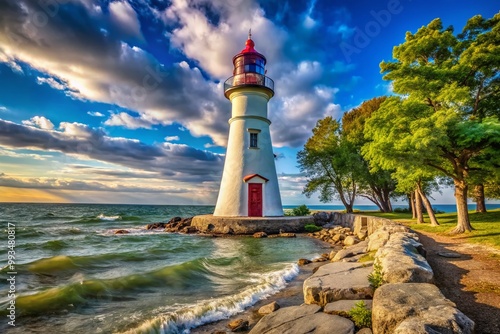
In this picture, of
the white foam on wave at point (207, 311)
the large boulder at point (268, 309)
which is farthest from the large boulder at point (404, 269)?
the white foam on wave at point (207, 311)

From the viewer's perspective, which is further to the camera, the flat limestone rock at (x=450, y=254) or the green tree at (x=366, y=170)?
the green tree at (x=366, y=170)

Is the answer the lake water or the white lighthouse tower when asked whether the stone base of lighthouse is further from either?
the lake water

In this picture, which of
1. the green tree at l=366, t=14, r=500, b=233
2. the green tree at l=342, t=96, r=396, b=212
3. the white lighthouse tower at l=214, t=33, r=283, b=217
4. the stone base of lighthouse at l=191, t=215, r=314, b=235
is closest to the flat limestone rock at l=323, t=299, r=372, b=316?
the green tree at l=366, t=14, r=500, b=233

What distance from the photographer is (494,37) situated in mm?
10773

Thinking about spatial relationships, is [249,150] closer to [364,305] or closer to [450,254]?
[450,254]

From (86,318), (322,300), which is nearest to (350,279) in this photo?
(322,300)

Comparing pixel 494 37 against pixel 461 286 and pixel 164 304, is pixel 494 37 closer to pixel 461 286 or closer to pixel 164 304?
pixel 461 286

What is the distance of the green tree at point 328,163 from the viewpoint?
86.9 feet

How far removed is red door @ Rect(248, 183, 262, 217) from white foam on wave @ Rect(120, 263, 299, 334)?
11.2 m

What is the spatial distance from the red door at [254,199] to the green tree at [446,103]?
26.5ft

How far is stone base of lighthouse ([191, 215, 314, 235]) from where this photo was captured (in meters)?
16.7

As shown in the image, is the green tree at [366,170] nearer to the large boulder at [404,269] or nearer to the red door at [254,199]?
the red door at [254,199]

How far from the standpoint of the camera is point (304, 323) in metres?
3.83

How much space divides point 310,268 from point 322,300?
13.3 ft
